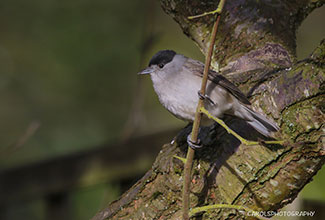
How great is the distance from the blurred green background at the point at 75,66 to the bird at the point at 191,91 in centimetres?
447

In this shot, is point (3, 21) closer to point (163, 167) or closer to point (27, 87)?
point (27, 87)

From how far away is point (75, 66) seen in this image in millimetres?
7578

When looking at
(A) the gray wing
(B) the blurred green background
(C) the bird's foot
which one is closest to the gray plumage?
(A) the gray wing

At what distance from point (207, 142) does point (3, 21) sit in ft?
21.6

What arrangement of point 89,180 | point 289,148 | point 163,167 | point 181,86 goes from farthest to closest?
point 89,180 < point 181,86 < point 163,167 < point 289,148

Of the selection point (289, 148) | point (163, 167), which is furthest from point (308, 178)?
point (163, 167)

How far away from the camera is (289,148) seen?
6.36 ft

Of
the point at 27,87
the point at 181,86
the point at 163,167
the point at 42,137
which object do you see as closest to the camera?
the point at 163,167

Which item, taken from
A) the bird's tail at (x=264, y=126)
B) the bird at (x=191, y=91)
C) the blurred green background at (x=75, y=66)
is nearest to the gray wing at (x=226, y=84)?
the bird at (x=191, y=91)

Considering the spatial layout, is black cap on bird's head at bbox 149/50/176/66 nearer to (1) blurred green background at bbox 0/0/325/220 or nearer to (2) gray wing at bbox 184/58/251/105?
(2) gray wing at bbox 184/58/251/105

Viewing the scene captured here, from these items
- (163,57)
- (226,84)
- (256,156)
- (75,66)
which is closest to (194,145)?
(256,156)

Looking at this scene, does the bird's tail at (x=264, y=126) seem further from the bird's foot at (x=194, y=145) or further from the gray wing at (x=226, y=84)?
the bird's foot at (x=194, y=145)

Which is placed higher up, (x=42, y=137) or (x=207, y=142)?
(x=42, y=137)

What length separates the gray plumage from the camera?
2.32 metres
